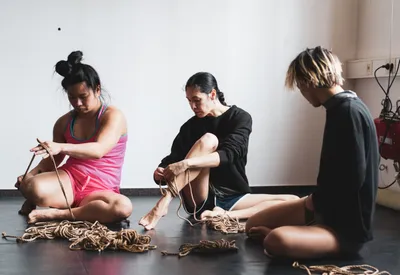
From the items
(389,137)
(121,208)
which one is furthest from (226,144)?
(389,137)

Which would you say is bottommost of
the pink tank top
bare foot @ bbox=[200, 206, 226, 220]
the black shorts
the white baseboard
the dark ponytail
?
the white baseboard

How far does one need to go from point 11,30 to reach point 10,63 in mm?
215

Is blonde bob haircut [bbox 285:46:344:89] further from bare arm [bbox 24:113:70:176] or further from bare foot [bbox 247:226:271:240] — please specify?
bare arm [bbox 24:113:70:176]

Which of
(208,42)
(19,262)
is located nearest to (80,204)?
(19,262)

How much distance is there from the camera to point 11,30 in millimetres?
4391

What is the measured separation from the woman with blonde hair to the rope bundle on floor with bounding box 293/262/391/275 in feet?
0.33

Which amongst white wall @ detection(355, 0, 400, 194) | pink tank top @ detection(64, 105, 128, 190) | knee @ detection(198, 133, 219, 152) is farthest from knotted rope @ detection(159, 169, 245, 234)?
white wall @ detection(355, 0, 400, 194)

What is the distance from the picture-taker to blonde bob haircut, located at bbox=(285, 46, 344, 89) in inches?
104

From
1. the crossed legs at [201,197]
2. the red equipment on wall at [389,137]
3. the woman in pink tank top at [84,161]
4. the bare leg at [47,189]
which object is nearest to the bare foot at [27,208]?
the woman in pink tank top at [84,161]

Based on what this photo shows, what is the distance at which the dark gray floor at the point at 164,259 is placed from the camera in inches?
103

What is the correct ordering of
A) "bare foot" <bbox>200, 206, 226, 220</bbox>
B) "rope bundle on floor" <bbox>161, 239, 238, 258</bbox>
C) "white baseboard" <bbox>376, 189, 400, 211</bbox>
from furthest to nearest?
1. "white baseboard" <bbox>376, 189, 400, 211</bbox>
2. "bare foot" <bbox>200, 206, 226, 220</bbox>
3. "rope bundle on floor" <bbox>161, 239, 238, 258</bbox>

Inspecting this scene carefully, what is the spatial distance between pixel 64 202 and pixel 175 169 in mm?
663

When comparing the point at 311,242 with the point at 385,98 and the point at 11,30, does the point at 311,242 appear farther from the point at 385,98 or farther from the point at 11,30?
the point at 11,30

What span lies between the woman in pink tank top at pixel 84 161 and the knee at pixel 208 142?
0.46 meters
